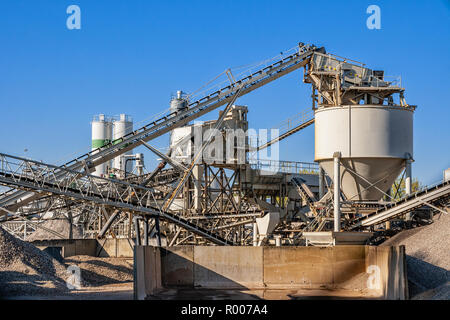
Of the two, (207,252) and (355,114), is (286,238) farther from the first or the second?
(207,252)

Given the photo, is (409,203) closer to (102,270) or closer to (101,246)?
(102,270)

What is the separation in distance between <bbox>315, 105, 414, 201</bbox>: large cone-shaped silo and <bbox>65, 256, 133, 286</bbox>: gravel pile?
26.7 ft

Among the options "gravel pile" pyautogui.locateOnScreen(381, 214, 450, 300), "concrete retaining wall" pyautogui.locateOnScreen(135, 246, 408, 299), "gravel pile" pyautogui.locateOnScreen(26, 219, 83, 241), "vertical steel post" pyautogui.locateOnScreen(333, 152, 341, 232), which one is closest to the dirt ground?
"concrete retaining wall" pyautogui.locateOnScreen(135, 246, 408, 299)

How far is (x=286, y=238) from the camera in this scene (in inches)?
1089

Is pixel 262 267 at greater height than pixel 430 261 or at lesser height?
lesser

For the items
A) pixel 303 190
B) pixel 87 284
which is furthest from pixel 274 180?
pixel 87 284

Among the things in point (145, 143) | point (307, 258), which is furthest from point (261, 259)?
point (145, 143)

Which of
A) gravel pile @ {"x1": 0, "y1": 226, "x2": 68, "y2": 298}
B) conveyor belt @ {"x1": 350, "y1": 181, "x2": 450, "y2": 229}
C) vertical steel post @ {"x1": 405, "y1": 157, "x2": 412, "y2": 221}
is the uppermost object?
vertical steel post @ {"x1": 405, "y1": 157, "x2": 412, "y2": 221}

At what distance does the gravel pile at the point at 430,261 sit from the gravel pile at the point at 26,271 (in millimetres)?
9574

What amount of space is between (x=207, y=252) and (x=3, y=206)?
965 centimetres

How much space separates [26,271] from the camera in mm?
19266

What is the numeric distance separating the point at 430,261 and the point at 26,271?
11504 millimetres

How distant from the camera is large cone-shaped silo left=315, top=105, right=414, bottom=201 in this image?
898 inches

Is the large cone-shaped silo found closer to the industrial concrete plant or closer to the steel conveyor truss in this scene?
the industrial concrete plant
